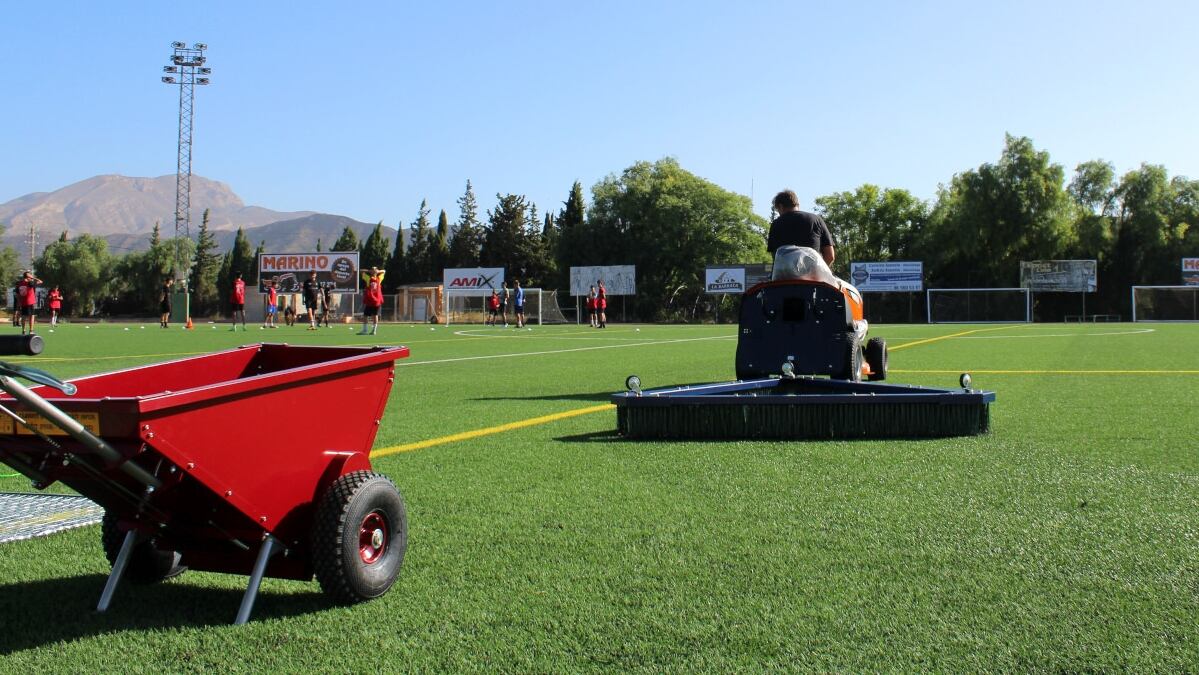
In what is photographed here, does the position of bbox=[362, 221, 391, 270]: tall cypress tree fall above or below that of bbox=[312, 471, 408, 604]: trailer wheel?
above

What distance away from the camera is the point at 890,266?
206 ft

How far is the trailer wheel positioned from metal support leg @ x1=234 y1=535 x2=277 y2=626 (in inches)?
5.1

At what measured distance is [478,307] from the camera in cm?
6406

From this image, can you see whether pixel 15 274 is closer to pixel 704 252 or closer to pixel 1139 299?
pixel 704 252

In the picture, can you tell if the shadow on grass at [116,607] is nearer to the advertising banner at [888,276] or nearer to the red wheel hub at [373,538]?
the red wheel hub at [373,538]

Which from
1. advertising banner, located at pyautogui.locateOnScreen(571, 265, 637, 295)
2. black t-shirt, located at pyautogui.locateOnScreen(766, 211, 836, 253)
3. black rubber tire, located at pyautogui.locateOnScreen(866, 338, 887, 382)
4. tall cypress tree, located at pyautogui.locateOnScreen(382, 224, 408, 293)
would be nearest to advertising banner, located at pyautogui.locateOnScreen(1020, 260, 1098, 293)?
advertising banner, located at pyautogui.locateOnScreen(571, 265, 637, 295)

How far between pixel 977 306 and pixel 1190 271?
1529 centimetres

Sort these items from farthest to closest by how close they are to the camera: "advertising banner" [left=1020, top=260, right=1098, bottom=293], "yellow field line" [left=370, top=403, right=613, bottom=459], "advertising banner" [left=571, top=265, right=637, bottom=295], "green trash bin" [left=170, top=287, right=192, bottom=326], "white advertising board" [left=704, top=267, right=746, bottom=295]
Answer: "advertising banner" [left=571, top=265, right=637, bottom=295] < "green trash bin" [left=170, top=287, right=192, bottom=326] < "white advertising board" [left=704, top=267, right=746, bottom=295] < "advertising banner" [left=1020, top=260, right=1098, bottom=293] < "yellow field line" [left=370, top=403, right=613, bottom=459]

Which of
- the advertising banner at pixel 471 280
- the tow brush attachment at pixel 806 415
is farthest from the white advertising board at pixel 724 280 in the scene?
the tow brush attachment at pixel 806 415

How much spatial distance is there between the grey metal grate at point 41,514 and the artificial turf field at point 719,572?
0.23 metres

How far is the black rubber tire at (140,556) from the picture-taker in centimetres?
320

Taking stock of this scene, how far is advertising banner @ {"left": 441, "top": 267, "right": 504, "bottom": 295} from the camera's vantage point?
63.1 meters

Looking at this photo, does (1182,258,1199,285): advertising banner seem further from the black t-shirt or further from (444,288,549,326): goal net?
the black t-shirt

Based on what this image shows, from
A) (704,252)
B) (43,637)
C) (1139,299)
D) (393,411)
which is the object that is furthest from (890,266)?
(43,637)
